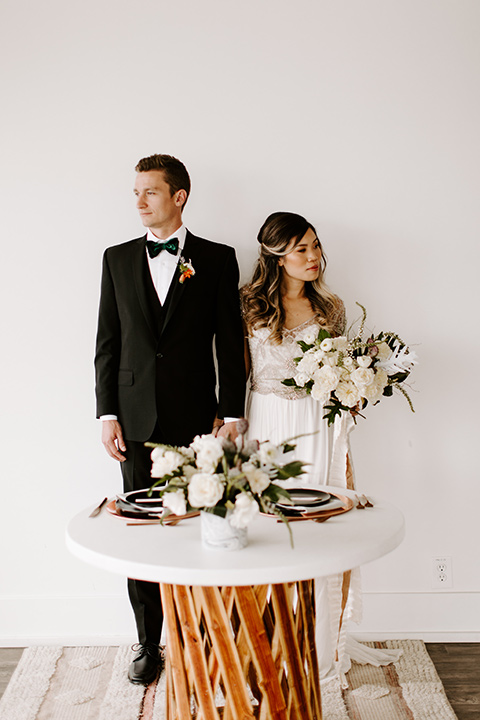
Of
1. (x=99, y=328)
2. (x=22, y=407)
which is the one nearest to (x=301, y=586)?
(x=99, y=328)

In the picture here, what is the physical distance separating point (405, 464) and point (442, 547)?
43 cm

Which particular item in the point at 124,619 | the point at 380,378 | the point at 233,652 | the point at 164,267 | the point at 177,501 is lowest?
the point at 124,619

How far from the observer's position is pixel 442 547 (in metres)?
3.01

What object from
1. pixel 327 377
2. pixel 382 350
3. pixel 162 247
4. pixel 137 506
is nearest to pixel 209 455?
pixel 137 506

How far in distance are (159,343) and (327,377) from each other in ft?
2.48

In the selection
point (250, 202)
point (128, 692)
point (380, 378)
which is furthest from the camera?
point (250, 202)

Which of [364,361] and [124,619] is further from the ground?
[364,361]

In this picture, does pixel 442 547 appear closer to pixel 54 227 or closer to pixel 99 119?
pixel 54 227

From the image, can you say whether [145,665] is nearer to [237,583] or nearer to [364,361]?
[237,583]

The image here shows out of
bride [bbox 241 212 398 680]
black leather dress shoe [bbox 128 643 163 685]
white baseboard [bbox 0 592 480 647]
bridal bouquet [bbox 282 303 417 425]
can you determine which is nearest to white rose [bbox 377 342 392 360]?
bridal bouquet [bbox 282 303 417 425]

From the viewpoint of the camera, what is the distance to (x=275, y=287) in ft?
9.34

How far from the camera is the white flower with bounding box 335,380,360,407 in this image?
7.55 feet

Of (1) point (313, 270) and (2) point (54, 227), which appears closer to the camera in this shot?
(1) point (313, 270)

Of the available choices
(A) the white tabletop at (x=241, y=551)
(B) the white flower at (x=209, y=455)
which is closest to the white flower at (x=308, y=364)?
(A) the white tabletop at (x=241, y=551)
